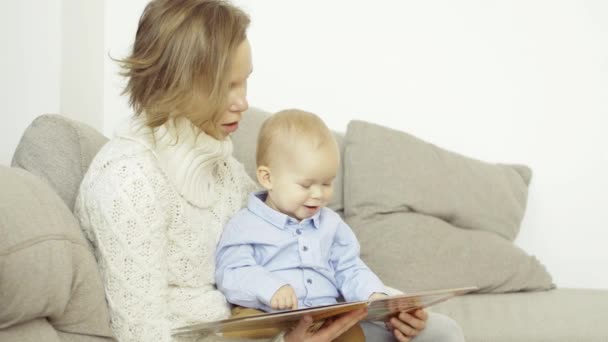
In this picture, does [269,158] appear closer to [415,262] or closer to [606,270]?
[415,262]

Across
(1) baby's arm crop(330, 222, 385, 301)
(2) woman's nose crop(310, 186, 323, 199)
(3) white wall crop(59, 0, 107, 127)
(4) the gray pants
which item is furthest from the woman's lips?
(3) white wall crop(59, 0, 107, 127)

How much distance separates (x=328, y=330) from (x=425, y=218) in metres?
1.09

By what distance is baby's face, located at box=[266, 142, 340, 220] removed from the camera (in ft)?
5.54

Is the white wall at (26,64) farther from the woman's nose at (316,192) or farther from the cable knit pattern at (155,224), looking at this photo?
the woman's nose at (316,192)

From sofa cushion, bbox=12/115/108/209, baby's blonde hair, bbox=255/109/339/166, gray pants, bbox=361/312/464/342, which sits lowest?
gray pants, bbox=361/312/464/342

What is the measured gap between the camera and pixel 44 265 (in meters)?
1.21

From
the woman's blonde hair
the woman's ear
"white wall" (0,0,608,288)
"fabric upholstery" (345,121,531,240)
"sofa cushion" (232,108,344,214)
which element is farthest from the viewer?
"white wall" (0,0,608,288)

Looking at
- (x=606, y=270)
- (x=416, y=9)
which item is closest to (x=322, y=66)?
(x=416, y=9)

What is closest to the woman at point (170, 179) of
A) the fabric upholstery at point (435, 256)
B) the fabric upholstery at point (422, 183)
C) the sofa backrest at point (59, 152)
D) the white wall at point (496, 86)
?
the sofa backrest at point (59, 152)

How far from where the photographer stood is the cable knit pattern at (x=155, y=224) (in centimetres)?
143

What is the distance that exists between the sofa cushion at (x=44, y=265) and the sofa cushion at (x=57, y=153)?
230 mm

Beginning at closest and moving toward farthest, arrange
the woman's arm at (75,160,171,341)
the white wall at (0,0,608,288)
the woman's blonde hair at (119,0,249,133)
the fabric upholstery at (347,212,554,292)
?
1. the woman's arm at (75,160,171,341)
2. the woman's blonde hair at (119,0,249,133)
3. the fabric upholstery at (347,212,554,292)
4. the white wall at (0,0,608,288)

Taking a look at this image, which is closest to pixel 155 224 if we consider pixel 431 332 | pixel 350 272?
pixel 350 272

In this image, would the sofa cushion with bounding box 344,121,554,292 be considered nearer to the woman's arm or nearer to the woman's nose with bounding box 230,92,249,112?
the woman's nose with bounding box 230,92,249,112
